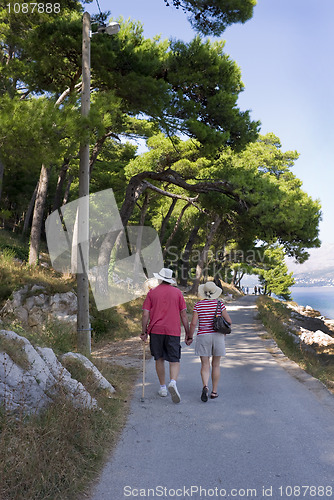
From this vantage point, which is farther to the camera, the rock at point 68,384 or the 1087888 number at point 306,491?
the rock at point 68,384

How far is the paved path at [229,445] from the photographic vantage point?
3455 millimetres

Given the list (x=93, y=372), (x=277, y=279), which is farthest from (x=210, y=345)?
(x=277, y=279)

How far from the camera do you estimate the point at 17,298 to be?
1238cm

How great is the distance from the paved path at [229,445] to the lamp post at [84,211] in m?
2.13

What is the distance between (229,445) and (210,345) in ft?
6.11

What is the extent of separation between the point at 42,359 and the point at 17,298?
315 inches

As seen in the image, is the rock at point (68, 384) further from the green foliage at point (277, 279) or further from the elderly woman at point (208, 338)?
the green foliage at point (277, 279)

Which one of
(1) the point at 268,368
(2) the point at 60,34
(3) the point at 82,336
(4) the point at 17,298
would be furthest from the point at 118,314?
(2) the point at 60,34

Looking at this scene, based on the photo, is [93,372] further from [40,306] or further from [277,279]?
[277,279]

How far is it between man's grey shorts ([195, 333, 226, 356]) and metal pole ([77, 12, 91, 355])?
9.67ft

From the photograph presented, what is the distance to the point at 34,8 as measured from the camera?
1201cm

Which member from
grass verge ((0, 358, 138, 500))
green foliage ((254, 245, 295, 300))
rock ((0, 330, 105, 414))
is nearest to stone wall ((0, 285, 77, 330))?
rock ((0, 330, 105, 414))

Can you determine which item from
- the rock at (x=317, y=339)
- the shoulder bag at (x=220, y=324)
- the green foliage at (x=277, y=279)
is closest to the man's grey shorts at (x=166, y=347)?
the shoulder bag at (x=220, y=324)

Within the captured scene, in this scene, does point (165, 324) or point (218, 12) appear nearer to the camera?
point (165, 324)
